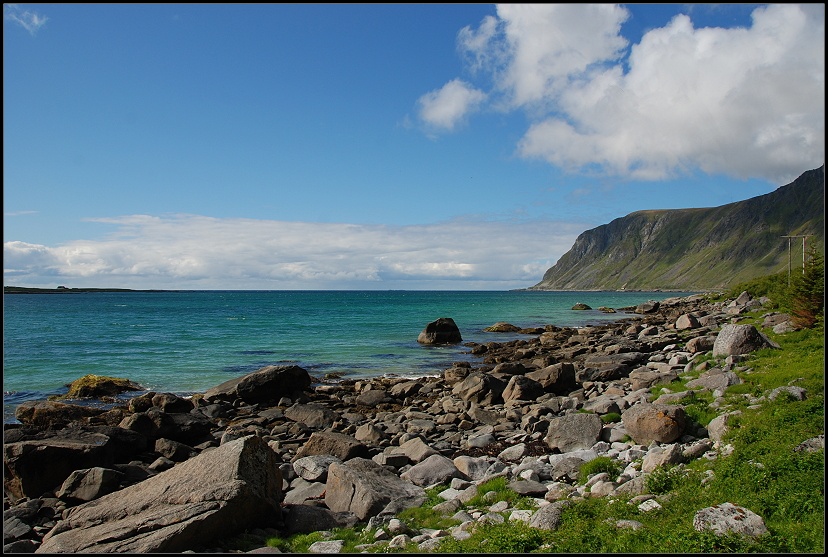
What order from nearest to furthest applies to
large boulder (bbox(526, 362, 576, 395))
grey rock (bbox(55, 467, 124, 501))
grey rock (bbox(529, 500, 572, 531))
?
grey rock (bbox(529, 500, 572, 531)) < grey rock (bbox(55, 467, 124, 501)) < large boulder (bbox(526, 362, 576, 395))

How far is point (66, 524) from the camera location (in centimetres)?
918

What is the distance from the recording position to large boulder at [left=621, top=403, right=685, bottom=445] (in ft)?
36.6

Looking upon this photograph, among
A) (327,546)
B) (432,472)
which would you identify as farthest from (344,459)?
(327,546)

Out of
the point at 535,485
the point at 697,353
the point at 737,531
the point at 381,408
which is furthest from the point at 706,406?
the point at 381,408

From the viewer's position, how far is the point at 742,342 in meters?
17.3

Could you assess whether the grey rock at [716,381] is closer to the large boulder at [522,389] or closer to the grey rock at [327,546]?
the large boulder at [522,389]

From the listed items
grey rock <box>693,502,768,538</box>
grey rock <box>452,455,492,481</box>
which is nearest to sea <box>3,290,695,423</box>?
grey rock <box>452,455,492,481</box>

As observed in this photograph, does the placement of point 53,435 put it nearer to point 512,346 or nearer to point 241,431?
point 241,431

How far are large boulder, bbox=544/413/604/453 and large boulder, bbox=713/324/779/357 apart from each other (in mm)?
7846

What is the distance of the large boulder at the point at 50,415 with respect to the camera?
58.9ft

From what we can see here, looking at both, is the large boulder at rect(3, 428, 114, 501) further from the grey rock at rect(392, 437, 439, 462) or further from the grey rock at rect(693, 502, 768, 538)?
the grey rock at rect(693, 502, 768, 538)

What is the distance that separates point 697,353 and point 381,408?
13.8m

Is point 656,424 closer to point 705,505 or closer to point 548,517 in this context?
point 705,505

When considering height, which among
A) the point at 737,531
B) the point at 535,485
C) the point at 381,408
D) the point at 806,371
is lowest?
the point at 381,408
